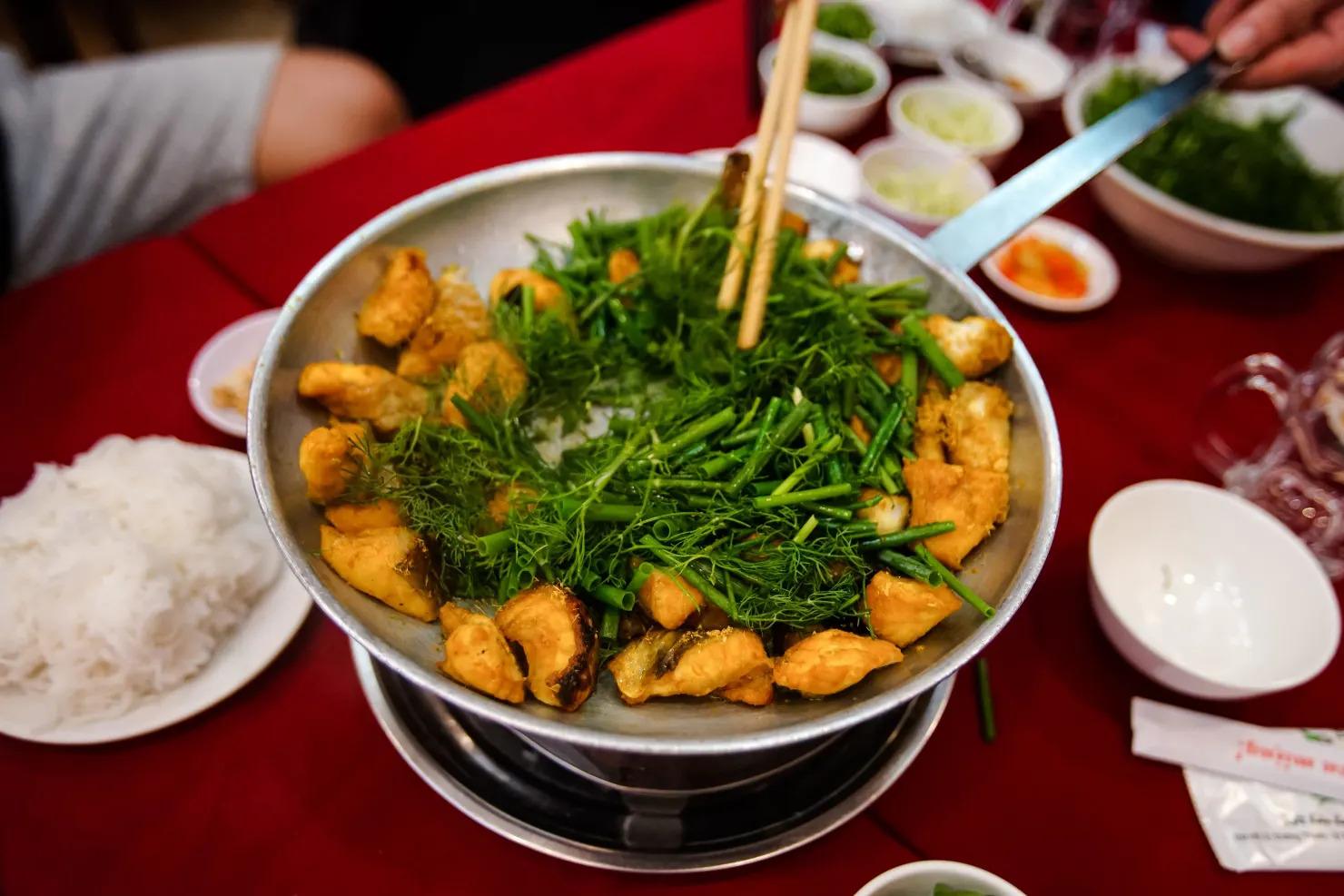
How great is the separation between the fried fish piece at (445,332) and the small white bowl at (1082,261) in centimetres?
142

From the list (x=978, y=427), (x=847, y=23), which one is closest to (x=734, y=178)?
(x=978, y=427)

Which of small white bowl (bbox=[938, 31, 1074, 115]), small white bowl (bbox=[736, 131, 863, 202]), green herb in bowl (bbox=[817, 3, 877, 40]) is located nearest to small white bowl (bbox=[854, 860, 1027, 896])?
small white bowl (bbox=[736, 131, 863, 202])

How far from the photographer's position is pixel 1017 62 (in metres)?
3.18

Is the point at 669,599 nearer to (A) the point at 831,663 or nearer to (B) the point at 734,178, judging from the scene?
(A) the point at 831,663

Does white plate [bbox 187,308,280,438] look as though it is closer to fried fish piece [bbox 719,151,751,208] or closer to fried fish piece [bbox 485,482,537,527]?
fried fish piece [bbox 485,482,537,527]

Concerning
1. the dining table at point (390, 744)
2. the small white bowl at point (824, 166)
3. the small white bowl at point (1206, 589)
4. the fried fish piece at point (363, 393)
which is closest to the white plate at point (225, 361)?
the dining table at point (390, 744)

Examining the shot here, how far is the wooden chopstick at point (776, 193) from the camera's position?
1527 millimetres

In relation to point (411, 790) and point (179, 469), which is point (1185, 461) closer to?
point (411, 790)

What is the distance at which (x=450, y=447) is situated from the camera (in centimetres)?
148

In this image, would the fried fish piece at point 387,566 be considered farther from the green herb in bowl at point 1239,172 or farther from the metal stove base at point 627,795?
the green herb in bowl at point 1239,172

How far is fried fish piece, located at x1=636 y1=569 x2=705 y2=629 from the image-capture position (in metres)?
1.31

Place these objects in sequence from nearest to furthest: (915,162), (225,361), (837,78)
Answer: (225,361) < (915,162) < (837,78)

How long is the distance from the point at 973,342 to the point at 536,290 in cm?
86

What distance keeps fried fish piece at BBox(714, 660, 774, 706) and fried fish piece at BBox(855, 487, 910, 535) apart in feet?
1.11
